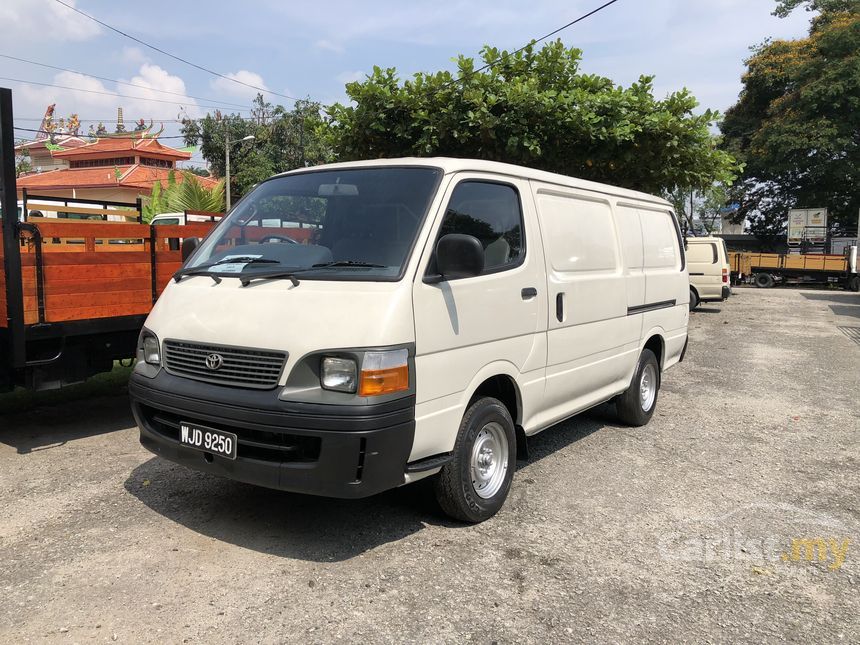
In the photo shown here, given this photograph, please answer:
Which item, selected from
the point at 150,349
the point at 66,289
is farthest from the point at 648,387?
the point at 66,289

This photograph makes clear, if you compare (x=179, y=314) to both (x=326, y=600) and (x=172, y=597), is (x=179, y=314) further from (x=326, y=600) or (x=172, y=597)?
(x=326, y=600)

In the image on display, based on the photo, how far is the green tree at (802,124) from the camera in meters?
31.1

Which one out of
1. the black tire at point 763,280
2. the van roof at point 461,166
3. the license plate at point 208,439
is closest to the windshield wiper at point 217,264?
the van roof at point 461,166

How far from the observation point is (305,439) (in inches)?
128

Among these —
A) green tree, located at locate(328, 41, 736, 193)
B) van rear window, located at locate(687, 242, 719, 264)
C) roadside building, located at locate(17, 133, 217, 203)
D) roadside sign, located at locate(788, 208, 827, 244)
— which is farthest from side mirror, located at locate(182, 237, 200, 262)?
roadside sign, located at locate(788, 208, 827, 244)

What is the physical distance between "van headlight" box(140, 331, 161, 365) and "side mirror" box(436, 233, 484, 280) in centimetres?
167

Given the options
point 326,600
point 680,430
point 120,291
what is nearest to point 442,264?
point 326,600

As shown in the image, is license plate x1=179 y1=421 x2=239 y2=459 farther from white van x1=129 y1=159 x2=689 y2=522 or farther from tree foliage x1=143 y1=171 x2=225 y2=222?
tree foliage x1=143 y1=171 x2=225 y2=222

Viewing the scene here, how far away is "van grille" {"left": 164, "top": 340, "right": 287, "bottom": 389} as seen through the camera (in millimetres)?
3316

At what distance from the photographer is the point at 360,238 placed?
3771 mm

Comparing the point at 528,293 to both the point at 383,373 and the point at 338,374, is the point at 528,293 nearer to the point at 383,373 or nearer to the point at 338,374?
the point at 383,373

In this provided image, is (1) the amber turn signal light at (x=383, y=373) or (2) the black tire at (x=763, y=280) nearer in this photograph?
(1) the amber turn signal light at (x=383, y=373)

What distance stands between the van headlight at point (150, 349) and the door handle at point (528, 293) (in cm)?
214

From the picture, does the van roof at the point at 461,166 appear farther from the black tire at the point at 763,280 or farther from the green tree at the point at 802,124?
the green tree at the point at 802,124
